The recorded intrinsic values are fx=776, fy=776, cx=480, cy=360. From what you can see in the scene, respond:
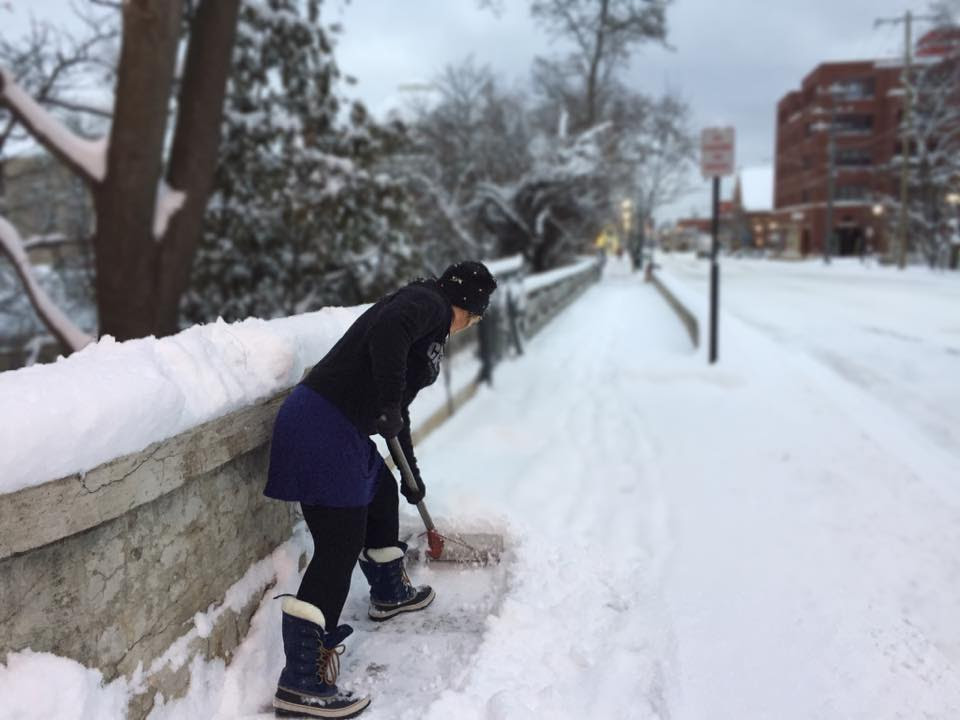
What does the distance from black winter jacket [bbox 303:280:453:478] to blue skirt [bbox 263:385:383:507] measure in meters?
0.05

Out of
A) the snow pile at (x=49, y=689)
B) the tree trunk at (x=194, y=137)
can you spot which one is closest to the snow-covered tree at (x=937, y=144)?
the tree trunk at (x=194, y=137)

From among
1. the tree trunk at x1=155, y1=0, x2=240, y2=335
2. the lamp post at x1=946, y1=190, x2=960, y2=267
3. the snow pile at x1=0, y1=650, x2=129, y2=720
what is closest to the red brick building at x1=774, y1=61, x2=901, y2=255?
the lamp post at x1=946, y1=190, x2=960, y2=267

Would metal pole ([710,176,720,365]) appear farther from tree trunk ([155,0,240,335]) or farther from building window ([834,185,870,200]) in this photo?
building window ([834,185,870,200])

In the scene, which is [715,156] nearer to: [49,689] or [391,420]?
[391,420]

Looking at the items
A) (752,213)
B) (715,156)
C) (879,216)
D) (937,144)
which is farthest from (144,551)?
(752,213)

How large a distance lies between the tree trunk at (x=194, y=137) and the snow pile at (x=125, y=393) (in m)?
5.69

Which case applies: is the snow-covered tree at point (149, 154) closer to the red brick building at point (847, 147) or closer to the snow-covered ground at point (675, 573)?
the snow-covered ground at point (675, 573)

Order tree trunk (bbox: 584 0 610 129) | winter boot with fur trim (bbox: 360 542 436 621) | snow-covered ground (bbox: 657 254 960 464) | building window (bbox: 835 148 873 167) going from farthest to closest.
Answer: building window (bbox: 835 148 873 167)
tree trunk (bbox: 584 0 610 129)
snow-covered ground (bbox: 657 254 960 464)
winter boot with fur trim (bbox: 360 542 436 621)

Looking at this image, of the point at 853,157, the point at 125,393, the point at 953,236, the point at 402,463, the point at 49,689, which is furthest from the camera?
the point at 853,157

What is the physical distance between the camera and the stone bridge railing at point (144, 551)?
1800 mm

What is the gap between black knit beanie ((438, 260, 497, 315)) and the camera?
2881 mm

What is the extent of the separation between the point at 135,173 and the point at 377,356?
618 cm

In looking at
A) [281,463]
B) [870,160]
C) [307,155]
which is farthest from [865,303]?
[870,160]

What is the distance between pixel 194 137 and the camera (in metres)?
8.22
